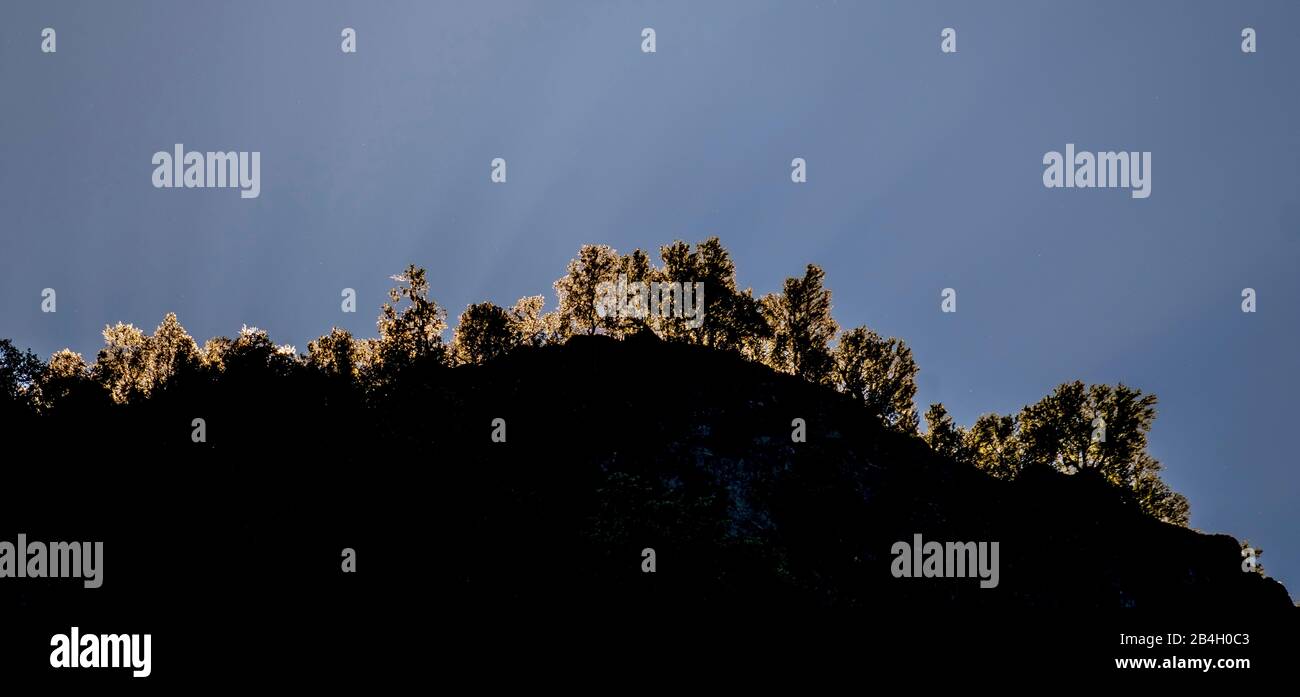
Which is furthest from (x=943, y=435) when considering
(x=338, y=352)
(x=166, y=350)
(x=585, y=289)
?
(x=166, y=350)

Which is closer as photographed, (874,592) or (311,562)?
(311,562)

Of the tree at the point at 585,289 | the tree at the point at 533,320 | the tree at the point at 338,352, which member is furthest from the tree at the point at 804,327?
the tree at the point at 338,352

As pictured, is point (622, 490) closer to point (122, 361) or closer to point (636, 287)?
point (636, 287)

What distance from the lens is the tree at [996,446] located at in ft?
208

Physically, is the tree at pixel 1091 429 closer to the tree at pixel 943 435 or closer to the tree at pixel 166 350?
the tree at pixel 943 435

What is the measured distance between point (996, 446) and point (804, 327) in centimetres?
2845

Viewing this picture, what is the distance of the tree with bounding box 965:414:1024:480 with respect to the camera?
6350 centimetres

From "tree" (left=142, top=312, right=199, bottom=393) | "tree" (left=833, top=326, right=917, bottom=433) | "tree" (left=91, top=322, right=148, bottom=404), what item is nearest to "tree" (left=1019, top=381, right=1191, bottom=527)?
"tree" (left=833, top=326, right=917, bottom=433)

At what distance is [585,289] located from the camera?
2505 inches

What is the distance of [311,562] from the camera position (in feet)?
97.9
